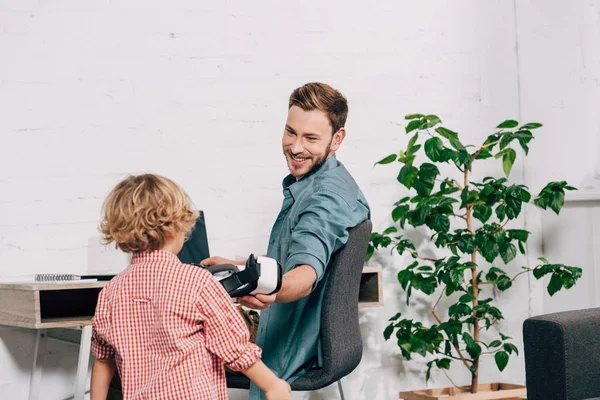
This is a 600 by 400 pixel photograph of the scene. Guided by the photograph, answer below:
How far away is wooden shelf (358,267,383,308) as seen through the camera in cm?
290

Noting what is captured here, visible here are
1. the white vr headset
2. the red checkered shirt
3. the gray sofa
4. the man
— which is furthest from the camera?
the gray sofa

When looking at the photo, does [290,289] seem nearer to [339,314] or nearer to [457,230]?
[339,314]

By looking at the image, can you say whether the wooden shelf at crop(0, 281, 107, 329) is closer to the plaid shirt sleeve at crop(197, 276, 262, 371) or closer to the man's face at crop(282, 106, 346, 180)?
the man's face at crop(282, 106, 346, 180)

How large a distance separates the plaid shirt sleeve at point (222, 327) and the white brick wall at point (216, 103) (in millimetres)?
1518

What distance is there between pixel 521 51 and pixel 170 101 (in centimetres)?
163

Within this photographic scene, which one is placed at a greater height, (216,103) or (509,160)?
(216,103)

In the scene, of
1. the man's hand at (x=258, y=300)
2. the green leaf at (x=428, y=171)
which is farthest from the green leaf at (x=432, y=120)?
the man's hand at (x=258, y=300)

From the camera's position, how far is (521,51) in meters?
3.69

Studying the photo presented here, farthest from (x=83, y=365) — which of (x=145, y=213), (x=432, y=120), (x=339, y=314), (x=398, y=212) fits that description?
(x=432, y=120)

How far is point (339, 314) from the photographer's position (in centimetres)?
206

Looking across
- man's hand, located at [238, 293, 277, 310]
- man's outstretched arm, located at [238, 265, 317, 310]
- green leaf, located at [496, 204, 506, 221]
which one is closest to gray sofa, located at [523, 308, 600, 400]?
man's outstretched arm, located at [238, 265, 317, 310]

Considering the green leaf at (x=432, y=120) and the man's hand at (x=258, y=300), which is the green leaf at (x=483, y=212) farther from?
the man's hand at (x=258, y=300)

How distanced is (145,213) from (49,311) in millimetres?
1314

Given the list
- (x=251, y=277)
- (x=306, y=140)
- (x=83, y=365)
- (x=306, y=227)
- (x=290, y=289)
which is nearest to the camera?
(x=251, y=277)
